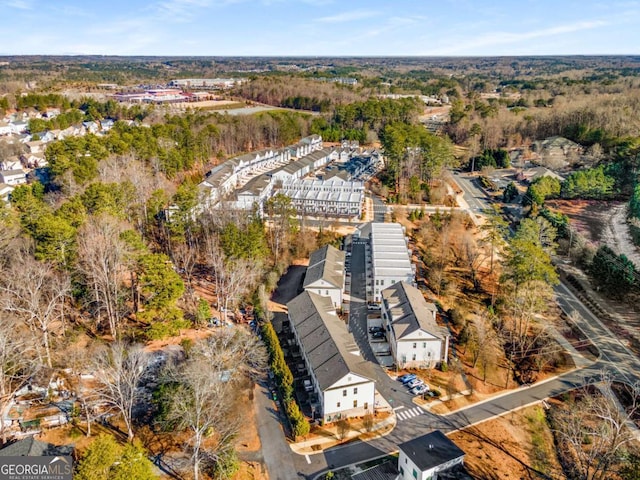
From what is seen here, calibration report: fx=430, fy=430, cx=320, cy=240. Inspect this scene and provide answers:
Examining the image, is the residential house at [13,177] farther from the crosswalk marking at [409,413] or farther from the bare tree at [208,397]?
the crosswalk marking at [409,413]

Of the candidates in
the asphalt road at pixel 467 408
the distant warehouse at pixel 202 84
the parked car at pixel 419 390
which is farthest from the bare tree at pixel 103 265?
the distant warehouse at pixel 202 84

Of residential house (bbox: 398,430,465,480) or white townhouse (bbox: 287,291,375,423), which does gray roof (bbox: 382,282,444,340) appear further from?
residential house (bbox: 398,430,465,480)

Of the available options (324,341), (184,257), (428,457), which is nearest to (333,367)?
(324,341)

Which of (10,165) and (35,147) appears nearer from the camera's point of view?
(10,165)

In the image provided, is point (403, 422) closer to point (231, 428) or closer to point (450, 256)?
point (231, 428)

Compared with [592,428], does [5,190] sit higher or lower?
higher

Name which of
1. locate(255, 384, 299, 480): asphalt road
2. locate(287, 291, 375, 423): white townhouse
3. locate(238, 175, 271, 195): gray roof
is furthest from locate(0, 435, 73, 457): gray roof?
locate(238, 175, 271, 195): gray roof

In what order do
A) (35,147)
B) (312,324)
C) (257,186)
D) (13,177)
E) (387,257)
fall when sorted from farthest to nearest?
(35,147) → (13,177) → (257,186) → (387,257) → (312,324)

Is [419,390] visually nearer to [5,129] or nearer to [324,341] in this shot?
[324,341]
